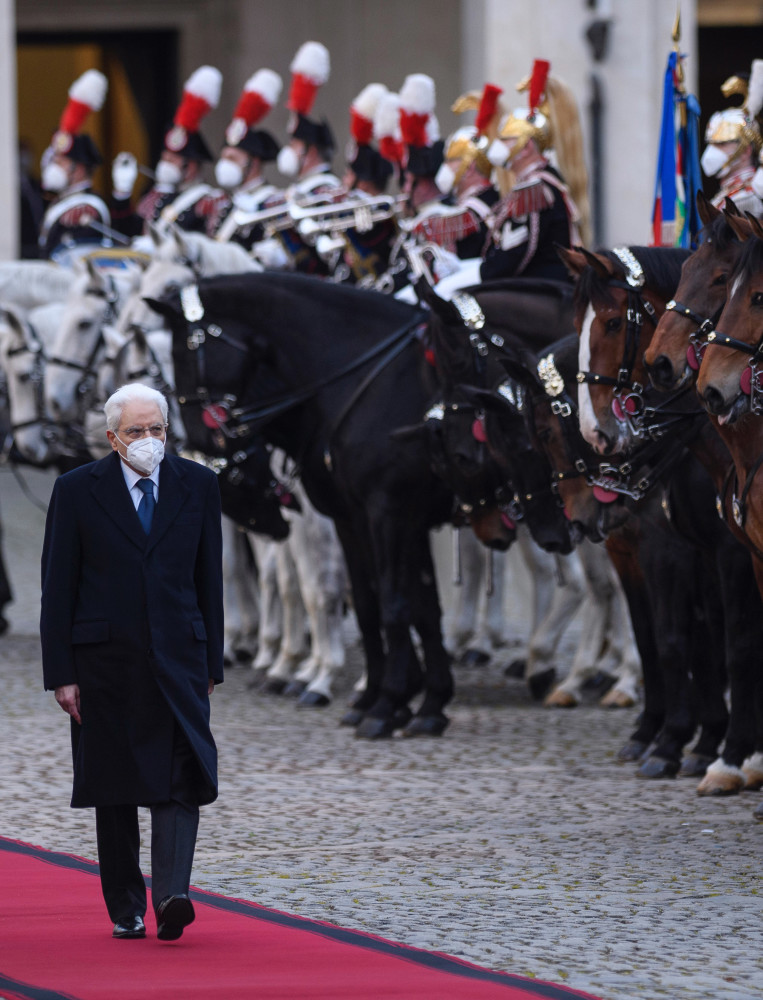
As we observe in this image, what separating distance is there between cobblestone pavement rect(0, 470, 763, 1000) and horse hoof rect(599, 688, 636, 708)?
9 centimetres

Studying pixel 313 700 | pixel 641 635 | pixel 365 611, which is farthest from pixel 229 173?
pixel 641 635

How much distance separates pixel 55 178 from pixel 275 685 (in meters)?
6.29

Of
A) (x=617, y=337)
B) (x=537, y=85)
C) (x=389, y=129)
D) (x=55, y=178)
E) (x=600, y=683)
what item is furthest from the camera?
(x=55, y=178)

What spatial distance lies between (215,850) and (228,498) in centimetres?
419

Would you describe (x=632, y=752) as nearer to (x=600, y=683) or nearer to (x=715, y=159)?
(x=600, y=683)

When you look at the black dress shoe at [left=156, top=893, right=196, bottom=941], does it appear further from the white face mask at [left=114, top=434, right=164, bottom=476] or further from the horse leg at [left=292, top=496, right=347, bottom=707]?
the horse leg at [left=292, top=496, right=347, bottom=707]

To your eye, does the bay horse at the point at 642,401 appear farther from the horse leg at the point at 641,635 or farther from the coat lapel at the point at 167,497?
the coat lapel at the point at 167,497

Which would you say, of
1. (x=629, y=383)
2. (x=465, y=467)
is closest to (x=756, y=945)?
(x=629, y=383)

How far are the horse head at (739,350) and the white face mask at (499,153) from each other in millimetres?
3818

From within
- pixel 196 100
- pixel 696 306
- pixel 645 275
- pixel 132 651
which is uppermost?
pixel 196 100

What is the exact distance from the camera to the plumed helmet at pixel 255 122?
627 inches

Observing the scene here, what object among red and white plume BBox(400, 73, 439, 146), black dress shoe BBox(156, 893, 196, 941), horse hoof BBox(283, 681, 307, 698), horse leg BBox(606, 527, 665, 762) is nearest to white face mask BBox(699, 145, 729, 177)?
horse leg BBox(606, 527, 665, 762)

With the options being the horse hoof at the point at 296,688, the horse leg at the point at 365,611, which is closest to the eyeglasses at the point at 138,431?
the horse leg at the point at 365,611

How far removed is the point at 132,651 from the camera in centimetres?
593
